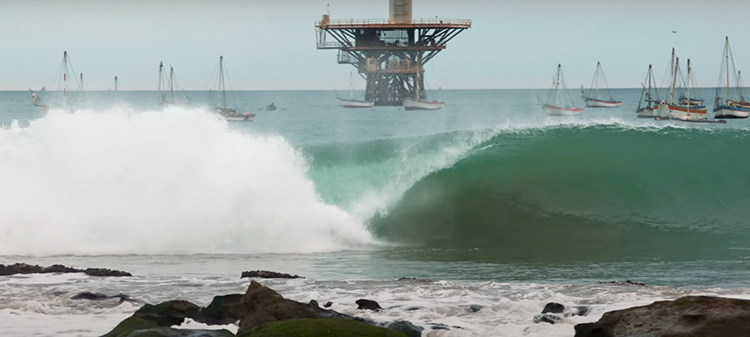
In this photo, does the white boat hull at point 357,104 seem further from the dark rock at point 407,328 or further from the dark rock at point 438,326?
the dark rock at point 407,328

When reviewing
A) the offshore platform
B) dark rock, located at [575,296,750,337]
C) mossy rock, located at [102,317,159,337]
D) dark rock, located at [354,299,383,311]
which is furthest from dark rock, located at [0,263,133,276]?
the offshore platform

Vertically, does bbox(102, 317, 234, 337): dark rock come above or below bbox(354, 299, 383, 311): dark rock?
above

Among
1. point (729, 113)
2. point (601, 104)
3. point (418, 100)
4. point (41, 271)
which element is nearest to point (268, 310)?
point (41, 271)

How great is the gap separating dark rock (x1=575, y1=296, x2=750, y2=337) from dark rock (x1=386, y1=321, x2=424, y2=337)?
4.58ft

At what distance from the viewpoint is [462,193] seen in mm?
21234

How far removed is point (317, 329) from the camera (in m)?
7.11

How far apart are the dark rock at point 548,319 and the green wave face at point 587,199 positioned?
6321mm

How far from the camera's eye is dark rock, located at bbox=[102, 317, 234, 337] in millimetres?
6980

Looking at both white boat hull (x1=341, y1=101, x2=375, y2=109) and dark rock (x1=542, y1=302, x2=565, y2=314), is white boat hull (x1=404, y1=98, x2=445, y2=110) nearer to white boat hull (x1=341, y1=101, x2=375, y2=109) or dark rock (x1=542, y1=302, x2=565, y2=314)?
white boat hull (x1=341, y1=101, x2=375, y2=109)

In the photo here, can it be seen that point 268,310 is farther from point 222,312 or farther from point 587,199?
point 587,199

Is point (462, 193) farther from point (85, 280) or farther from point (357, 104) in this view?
point (357, 104)

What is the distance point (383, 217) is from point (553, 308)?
1025 cm

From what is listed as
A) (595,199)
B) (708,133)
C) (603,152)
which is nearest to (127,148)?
(595,199)

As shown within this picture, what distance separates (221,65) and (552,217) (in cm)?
7109
